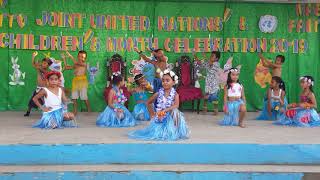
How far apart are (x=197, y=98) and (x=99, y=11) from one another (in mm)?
2876

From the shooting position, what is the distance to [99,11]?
415 inches

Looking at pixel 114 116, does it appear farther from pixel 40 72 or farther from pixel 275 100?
pixel 275 100

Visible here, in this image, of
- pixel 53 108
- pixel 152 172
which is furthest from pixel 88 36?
pixel 152 172

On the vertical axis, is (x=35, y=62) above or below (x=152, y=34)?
below

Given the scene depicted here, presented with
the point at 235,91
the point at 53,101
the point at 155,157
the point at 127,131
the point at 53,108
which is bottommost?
the point at 155,157

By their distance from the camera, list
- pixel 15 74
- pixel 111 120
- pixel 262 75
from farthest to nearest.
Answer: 1. pixel 262 75
2. pixel 15 74
3. pixel 111 120

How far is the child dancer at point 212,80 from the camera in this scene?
1050cm

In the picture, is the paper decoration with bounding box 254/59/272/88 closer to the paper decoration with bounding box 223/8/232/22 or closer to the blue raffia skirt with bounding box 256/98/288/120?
the paper decoration with bounding box 223/8/232/22

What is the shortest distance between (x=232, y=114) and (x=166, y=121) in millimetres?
1818

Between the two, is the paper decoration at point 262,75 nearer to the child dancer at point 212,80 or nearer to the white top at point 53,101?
the child dancer at point 212,80

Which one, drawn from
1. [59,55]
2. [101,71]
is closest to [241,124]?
[101,71]

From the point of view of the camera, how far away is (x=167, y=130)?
278 inches

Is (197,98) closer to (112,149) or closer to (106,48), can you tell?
(106,48)

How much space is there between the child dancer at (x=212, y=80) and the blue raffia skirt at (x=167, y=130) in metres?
3.28
